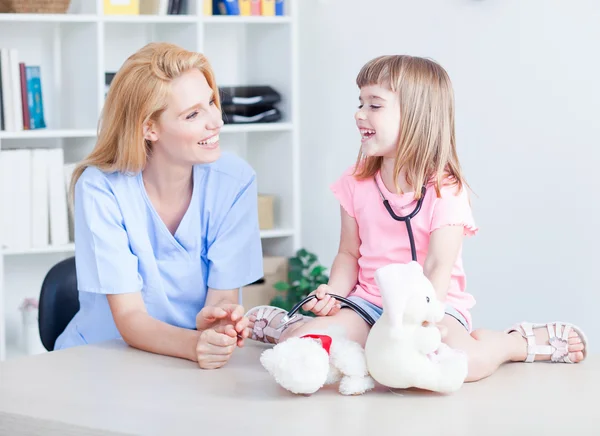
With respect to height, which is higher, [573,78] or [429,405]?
[573,78]

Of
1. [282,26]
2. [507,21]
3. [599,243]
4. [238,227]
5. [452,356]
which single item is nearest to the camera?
[452,356]

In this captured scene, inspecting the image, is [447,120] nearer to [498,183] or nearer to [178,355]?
[178,355]

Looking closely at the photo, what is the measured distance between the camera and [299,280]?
11.2 feet

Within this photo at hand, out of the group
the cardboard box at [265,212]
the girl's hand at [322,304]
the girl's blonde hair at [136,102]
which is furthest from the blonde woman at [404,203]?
the cardboard box at [265,212]

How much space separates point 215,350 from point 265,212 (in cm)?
202

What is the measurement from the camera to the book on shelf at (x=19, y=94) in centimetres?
306

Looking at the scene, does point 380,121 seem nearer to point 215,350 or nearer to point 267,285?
point 215,350

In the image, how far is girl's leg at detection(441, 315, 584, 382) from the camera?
1.39 metres

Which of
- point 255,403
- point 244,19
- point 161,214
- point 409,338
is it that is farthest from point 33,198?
point 409,338

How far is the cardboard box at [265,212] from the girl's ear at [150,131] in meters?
1.73

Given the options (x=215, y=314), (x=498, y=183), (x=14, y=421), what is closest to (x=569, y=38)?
(x=498, y=183)

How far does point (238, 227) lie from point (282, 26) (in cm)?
178

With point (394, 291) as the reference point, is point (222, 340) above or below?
below

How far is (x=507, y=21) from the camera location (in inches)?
108
